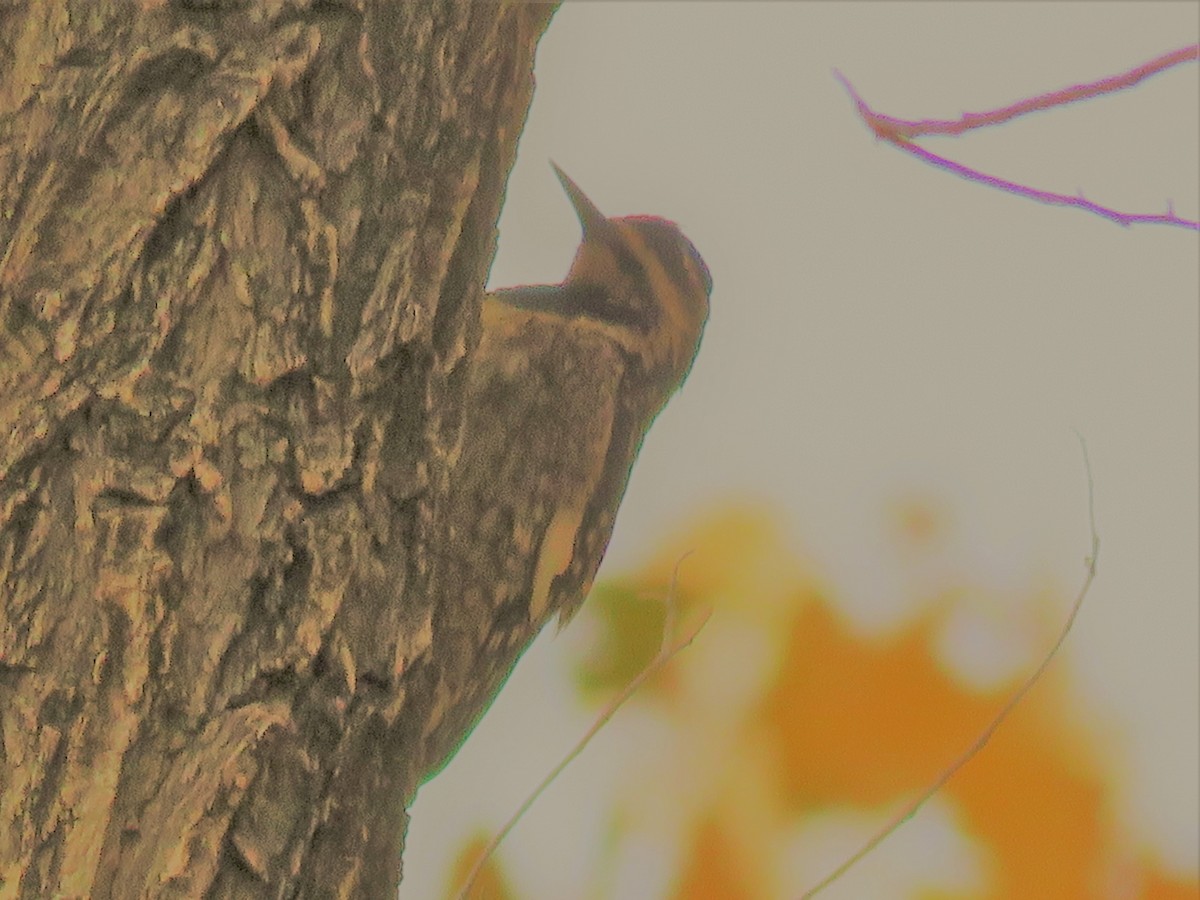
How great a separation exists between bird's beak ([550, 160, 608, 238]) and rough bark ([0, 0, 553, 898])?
3.61 feet

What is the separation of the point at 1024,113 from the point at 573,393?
0.69 meters

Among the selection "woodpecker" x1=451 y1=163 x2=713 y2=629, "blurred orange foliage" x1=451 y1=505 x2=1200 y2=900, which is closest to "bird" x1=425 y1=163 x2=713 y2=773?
"woodpecker" x1=451 y1=163 x2=713 y2=629

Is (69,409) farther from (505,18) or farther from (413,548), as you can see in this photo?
(505,18)

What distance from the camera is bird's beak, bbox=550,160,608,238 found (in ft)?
6.39

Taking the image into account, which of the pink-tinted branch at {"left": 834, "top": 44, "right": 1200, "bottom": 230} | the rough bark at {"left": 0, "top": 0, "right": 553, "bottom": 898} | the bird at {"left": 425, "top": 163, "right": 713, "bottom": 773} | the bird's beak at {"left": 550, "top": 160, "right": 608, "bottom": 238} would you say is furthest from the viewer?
the bird's beak at {"left": 550, "top": 160, "right": 608, "bottom": 238}

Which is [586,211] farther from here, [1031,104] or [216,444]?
[216,444]

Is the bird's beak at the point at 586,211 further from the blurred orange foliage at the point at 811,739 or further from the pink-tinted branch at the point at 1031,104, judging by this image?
the pink-tinted branch at the point at 1031,104

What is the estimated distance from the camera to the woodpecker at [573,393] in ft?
4.21

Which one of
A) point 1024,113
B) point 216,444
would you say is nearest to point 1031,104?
point 1024,113

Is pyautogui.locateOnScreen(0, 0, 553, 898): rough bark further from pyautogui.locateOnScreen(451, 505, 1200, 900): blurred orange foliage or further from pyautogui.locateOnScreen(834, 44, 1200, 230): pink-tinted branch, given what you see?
pyautogui.locateOnScreen(451, 505, 1200, 900): blurred orange foliage

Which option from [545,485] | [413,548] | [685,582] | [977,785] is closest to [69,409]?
[413,548]

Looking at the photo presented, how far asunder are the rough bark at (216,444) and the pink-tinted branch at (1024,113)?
34 centimetres

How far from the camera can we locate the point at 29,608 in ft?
2.30

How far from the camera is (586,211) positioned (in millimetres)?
1951
